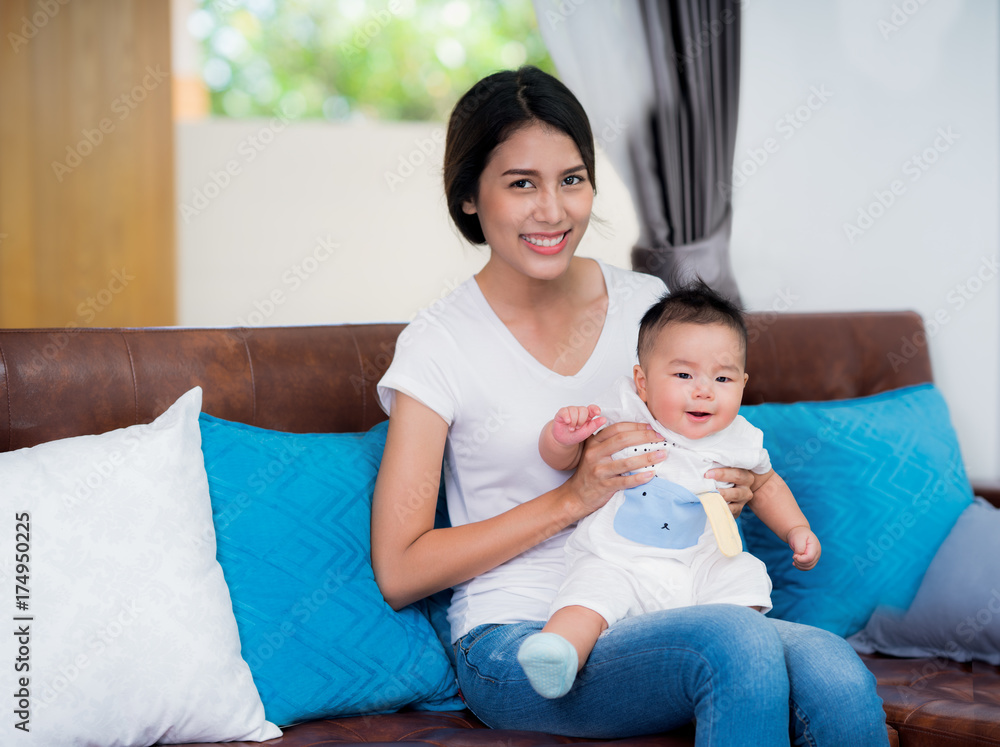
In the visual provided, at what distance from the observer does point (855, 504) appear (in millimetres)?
1825

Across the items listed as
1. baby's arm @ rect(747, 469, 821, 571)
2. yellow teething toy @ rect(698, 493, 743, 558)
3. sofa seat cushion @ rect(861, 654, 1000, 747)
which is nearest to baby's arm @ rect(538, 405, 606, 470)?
yellow teething toy @ rect(698, 493, 743, 558)

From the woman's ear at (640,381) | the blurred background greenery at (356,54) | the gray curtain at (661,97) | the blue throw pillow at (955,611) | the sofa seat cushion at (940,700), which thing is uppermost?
the blurred background greenery at (356,54)

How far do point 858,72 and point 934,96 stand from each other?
25 cm

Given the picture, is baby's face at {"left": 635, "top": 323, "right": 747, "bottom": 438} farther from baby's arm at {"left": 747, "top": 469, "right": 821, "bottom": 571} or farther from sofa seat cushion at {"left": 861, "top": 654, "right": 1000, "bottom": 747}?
sofa seat cushion at {"left": 861, "top": 654, "right": 1000, "bottom": 747}

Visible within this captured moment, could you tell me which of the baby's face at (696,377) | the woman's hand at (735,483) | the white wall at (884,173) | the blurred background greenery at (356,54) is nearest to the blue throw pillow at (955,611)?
the woman's hand at (735,483)

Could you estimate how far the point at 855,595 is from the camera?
1.78 metres

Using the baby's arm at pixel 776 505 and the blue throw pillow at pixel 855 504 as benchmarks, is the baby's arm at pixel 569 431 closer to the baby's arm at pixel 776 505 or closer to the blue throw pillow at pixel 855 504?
the baby's arm at pixel 776 505

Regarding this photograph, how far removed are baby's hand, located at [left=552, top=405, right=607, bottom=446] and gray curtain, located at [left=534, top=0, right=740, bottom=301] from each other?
1493mm

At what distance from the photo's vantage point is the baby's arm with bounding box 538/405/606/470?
133 cm

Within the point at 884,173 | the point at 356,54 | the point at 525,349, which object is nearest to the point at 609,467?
the point at 525,349

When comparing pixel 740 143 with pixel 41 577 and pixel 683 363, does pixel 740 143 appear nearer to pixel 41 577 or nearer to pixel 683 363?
pixel 683 363

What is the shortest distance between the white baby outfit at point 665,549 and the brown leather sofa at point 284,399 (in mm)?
206

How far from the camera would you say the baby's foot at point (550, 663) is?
3.64ft

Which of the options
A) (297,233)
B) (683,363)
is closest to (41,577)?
(683,363)
